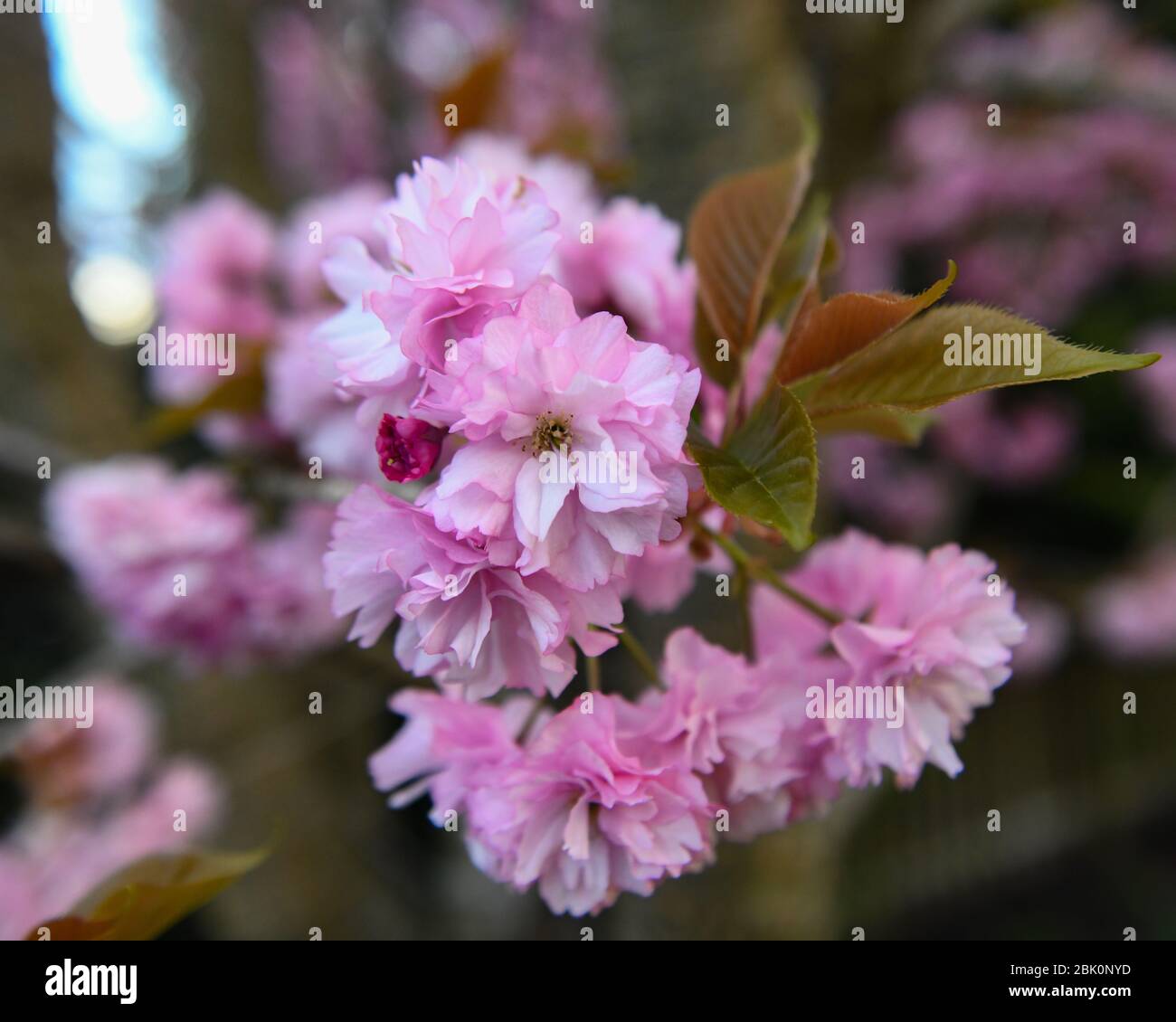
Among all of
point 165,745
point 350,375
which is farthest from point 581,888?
point 165,745

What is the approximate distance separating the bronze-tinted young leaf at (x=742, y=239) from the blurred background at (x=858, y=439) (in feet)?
3.41

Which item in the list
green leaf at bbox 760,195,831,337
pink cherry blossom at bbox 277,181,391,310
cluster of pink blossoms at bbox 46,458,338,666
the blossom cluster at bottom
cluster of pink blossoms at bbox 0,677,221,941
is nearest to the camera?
the blossom cluster at bottom

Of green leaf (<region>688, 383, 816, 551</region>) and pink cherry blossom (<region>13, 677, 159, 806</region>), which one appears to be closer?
green leaf (<region>688, 383, 816, 551</region>)

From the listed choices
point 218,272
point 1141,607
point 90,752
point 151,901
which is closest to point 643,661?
point 151,901

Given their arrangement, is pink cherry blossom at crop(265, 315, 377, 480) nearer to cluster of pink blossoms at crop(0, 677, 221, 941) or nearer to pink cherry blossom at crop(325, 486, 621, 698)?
pink cherry blossom at crop(325, 486, 621, 698)

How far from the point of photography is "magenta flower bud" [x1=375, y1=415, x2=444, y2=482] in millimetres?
563

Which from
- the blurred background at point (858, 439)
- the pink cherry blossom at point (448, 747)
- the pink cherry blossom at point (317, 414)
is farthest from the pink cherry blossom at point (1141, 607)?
the pink cherry blossom at point (448, 747)

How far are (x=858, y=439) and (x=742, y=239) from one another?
89.9 inches

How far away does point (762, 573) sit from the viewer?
70 centimetres

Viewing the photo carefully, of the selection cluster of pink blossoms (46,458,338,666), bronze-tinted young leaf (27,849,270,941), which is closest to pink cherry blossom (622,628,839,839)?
bronze-tinted young leaf (27,849,270,941)

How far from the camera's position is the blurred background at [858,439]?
6.53ft

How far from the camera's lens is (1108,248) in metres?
3.25

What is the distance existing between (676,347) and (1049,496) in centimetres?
326

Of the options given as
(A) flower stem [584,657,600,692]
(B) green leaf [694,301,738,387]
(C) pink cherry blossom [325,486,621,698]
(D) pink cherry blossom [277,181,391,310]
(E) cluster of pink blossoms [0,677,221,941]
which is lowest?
(E) cluster of pink blossoms [0,677,221,941]
